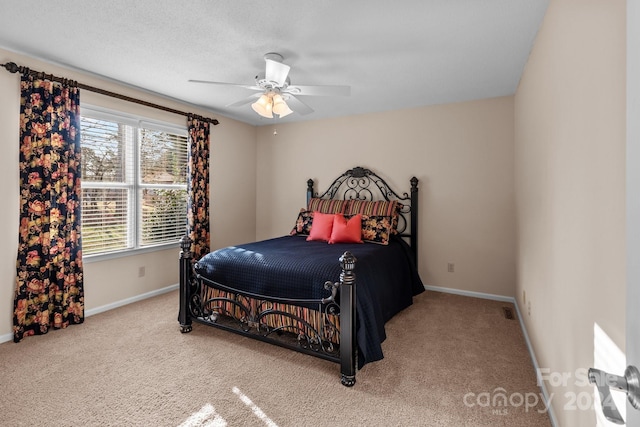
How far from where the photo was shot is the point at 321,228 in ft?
13.3

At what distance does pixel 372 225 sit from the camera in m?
3.99

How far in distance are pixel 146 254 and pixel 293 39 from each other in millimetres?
3012

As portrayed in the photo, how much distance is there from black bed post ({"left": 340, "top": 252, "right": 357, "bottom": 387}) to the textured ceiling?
1.65m

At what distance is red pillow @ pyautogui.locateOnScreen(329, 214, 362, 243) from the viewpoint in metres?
3.82

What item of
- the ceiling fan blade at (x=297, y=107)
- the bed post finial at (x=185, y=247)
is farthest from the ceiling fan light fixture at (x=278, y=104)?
the bed post finial at (x=185, y=247)

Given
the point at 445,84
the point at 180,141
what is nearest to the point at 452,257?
the point at 445,84

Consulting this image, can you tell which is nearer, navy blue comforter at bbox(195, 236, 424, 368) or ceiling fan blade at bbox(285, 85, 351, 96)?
navy blue comforter at bbox(195, 236, 424, 368)

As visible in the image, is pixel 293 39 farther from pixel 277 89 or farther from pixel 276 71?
pixel 277 89

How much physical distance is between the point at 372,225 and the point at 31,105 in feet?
11.6

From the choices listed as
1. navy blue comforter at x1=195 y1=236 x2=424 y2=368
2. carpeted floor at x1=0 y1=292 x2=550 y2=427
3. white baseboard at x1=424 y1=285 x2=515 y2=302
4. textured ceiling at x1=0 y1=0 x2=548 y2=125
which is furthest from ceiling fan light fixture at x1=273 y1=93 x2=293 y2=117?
white baseboard at x1=424 y1=285 x2=515 y2=302

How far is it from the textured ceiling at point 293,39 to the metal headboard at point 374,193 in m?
1.35

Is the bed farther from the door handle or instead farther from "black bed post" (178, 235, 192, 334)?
the door handle

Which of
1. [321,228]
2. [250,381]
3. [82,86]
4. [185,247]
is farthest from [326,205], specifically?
[82,86]

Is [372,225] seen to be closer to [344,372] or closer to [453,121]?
[453,121]
